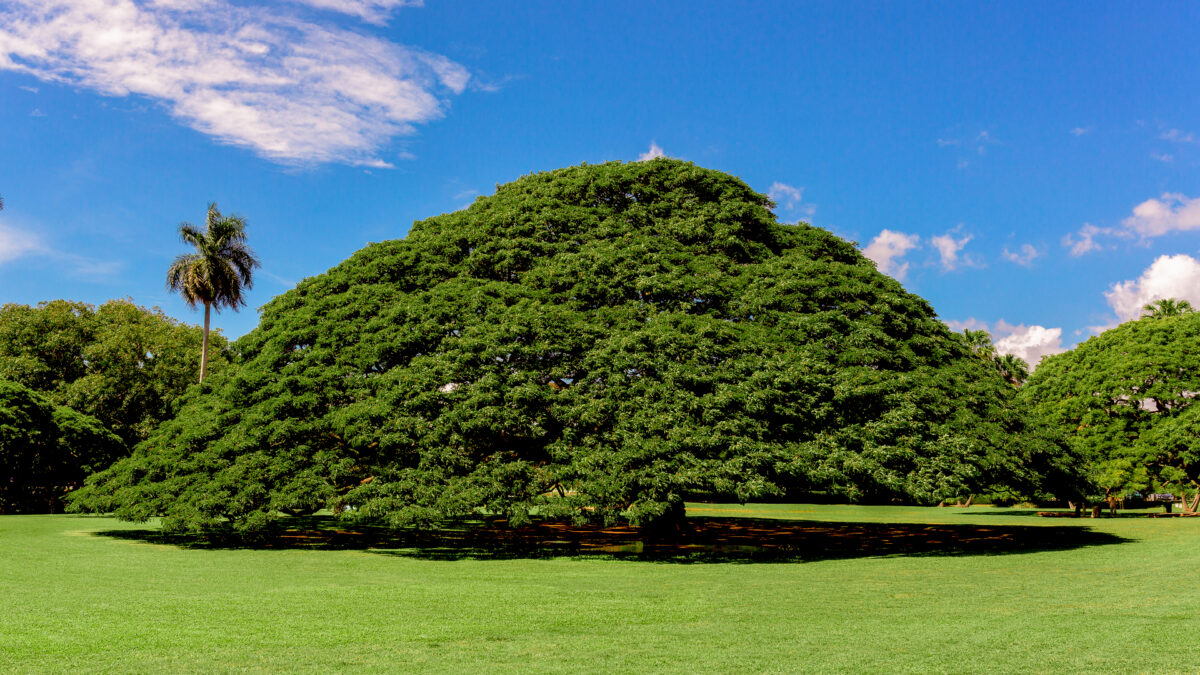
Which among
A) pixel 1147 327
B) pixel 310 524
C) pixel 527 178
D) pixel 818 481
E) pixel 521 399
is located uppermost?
pixel 527 178

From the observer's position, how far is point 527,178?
28.8 metres

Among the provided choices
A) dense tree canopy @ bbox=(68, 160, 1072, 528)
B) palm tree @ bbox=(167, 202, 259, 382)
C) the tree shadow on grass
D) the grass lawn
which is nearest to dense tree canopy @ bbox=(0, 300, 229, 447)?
palm tree @ bbox=(167, 202, 259, 382)

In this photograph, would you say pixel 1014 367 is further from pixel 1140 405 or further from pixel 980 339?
pixel 1140 405

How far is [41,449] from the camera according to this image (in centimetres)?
3631

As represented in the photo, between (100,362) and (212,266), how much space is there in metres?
10.9

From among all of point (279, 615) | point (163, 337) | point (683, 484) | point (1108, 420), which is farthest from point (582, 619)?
point (163, 337)

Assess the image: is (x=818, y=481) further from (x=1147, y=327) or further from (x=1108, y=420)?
(x=1147, y=327)

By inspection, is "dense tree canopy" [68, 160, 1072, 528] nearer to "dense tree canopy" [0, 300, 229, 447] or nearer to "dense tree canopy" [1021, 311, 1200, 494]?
"dense tree canopy" [1021, 311, 1200, 494]

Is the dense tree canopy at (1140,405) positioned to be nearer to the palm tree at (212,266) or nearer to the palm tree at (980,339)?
the palm tree at (980,339)

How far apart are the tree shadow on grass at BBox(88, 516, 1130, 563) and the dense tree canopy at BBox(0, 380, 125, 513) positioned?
15.2m

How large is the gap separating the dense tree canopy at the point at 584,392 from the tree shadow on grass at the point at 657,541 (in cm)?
172

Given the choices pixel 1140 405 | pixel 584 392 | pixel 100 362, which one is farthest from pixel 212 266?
pixel 1140 405

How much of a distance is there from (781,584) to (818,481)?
4928 mm

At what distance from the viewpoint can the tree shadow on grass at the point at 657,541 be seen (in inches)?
757
